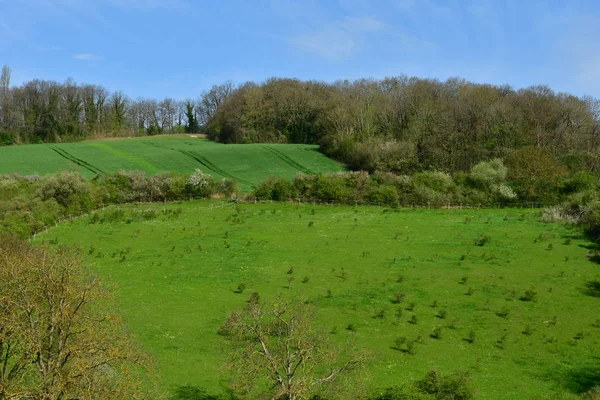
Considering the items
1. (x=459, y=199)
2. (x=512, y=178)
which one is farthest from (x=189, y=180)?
(x=512, y=178)

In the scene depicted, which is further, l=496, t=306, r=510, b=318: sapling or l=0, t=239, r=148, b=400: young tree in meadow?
Result: l=496, t=306, r=510, b=318: sapling

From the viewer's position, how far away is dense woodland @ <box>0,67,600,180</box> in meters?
104

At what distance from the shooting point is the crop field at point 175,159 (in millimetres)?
108562

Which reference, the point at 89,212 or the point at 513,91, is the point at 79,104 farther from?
the point at 513,91

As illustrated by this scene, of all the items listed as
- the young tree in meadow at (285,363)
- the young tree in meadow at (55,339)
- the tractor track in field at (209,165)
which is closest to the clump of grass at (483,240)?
the young tree in meadow at (285,363)

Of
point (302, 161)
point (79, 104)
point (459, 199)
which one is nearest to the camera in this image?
point (459, 199)

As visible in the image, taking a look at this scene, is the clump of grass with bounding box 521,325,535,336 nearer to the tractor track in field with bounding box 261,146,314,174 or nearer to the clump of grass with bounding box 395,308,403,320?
the clump of grass with bounding box 395,308,403,320

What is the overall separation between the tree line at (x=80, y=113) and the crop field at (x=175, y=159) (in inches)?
839

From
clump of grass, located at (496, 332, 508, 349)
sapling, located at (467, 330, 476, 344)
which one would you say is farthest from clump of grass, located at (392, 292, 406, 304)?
clump of grass, located at (496, 332, 508, 349)

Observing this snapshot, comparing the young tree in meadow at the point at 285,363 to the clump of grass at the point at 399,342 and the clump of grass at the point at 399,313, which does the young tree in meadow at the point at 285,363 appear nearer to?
the clump of grass at the point at 399,342

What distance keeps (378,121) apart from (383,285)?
3305 inches

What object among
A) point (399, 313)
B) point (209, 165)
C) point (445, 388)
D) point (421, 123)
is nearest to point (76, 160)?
point (209, 165)

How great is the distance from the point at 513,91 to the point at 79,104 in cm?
11617

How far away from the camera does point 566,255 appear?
5259 centimetres
